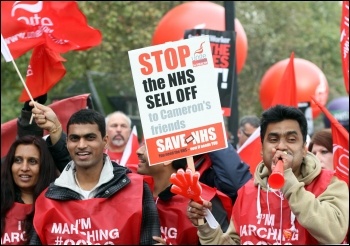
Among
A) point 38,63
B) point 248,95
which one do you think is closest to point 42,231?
point 38,63

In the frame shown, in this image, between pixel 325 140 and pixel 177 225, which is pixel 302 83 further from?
pixel 177 225

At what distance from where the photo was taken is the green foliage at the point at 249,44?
1838 centimetres

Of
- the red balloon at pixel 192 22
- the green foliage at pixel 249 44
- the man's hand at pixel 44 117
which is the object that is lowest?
the man's hand at pixel 44 117

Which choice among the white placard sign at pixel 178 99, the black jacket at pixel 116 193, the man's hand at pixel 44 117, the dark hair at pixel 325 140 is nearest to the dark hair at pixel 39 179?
the man's hand at pixel 44 117

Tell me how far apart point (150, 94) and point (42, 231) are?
1108 millimetres

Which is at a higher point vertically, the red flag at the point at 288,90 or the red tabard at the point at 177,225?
the red flag at the point at 288,90

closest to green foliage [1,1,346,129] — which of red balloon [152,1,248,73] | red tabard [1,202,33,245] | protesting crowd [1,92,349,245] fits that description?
red balloon [152,1,248,73]

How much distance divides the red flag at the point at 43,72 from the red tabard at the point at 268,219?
7.85 ft

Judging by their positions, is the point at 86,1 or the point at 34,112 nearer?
the point at 34,112

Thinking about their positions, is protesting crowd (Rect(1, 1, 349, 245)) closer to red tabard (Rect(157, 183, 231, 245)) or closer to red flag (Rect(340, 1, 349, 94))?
red tabard (Rect(157, 183, 231, 245))

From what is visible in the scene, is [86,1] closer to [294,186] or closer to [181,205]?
[181,205]

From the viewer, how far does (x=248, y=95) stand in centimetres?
2744

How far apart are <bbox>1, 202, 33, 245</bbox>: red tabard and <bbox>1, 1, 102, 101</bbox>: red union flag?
1.28 meters

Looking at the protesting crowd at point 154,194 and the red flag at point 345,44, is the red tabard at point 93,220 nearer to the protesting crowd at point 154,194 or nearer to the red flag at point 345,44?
the protesting crowd at point 154,194
